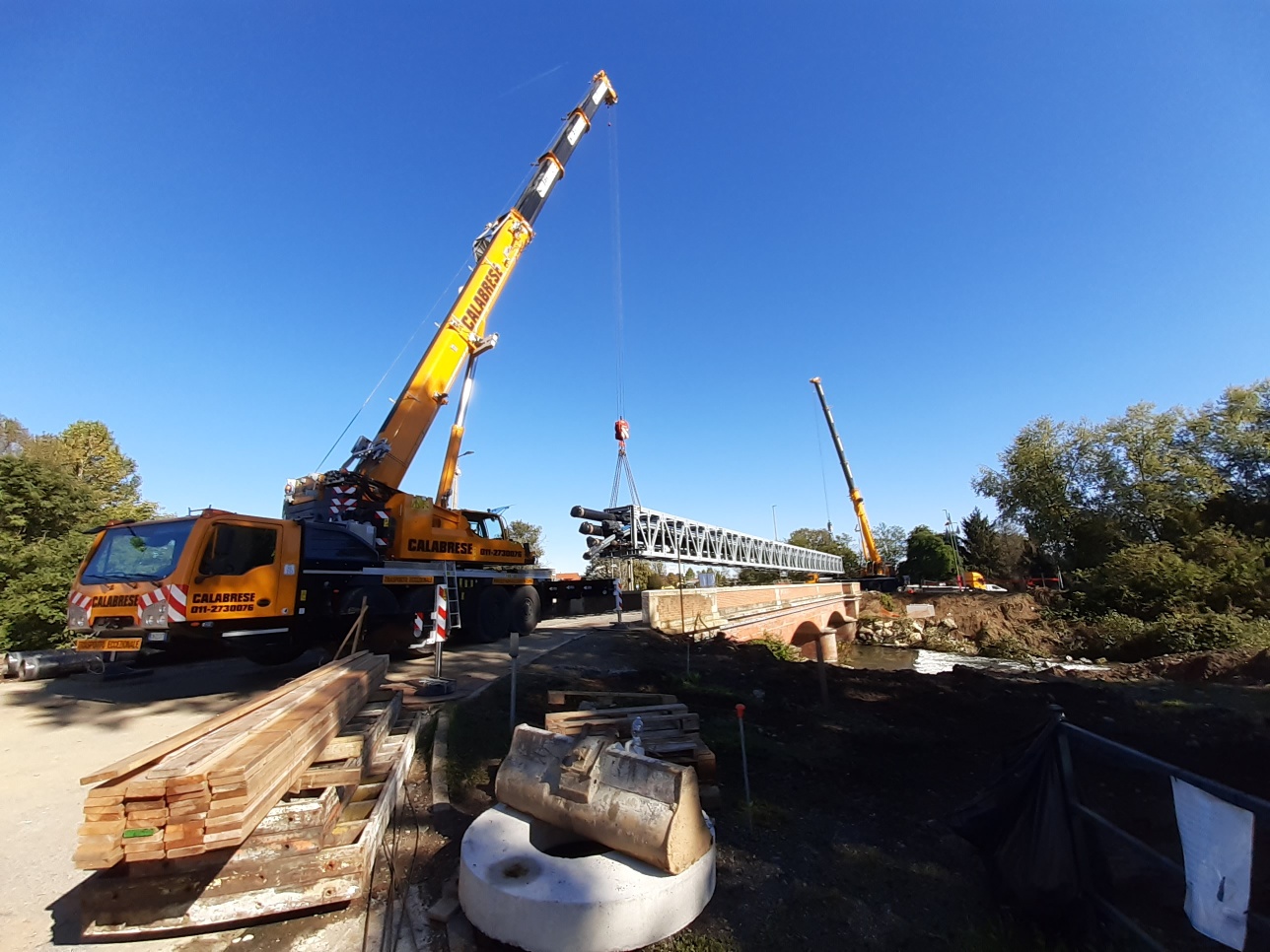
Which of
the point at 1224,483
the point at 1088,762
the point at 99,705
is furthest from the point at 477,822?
the point at 1224,483

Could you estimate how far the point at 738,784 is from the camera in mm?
4871

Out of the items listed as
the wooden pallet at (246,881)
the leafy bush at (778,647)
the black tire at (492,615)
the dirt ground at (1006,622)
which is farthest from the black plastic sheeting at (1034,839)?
the dirt ground at (1006,622)

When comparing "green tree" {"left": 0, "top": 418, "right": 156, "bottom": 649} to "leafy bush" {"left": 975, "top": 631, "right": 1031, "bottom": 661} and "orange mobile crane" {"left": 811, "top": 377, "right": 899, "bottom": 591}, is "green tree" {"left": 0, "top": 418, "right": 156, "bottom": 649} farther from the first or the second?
"orange mobile crane" {"left": 811, "top": 377, "right": 899, "bottom": 591}

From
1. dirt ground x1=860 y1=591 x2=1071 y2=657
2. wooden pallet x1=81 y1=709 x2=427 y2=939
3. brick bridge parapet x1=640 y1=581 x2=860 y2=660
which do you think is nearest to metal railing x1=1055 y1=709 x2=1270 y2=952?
wooden pallet x1=81 y1=709 x2=427 y2=939

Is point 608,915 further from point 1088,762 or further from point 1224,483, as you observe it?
point 1224,483

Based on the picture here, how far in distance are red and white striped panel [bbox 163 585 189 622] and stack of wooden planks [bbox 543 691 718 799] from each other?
15.3ft

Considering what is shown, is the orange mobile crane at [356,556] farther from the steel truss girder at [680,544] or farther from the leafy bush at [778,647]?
the leafy bush at [778,647]

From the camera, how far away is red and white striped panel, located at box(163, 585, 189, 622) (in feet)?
22.7

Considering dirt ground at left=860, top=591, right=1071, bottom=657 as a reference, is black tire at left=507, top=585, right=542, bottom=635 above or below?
above

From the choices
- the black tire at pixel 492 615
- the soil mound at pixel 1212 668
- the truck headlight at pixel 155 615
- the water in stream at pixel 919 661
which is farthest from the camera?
the water in stream at pixel 919 661

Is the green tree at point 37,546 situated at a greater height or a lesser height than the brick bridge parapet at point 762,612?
greater

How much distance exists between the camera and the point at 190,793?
2703 mm

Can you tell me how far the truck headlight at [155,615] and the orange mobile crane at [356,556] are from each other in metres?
0.01

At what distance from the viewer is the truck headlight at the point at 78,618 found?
711cm
